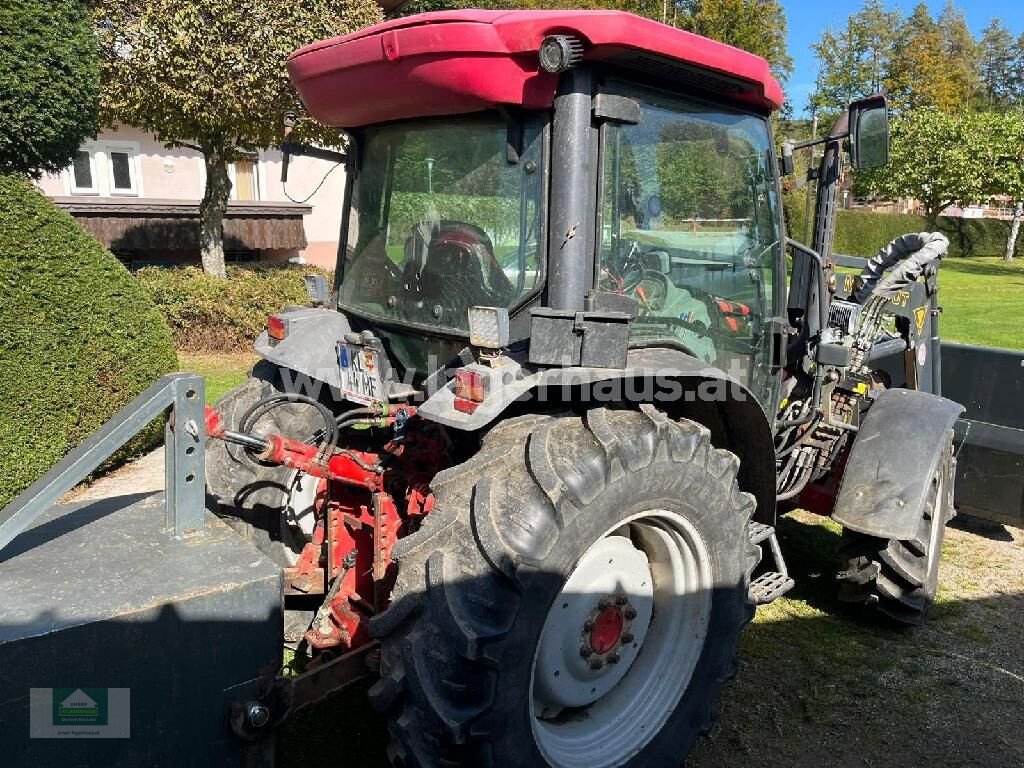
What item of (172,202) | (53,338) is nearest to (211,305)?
(53,338)

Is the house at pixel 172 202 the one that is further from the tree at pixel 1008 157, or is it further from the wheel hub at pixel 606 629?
the tree at pixel 1008 157

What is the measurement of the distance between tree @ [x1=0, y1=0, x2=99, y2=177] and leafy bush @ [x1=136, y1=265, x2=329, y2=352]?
3.36 meters

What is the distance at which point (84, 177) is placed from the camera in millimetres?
15406

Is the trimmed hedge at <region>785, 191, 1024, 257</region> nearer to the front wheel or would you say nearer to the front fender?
the front fender

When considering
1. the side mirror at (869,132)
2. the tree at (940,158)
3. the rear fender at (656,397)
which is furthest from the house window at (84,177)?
the tree at (940,158)

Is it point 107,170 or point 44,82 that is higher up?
point 107,170

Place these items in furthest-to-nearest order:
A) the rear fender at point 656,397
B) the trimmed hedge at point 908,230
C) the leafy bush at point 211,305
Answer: the trimmed hedge at point 908,230 < the leafy bush at point 211,305 < the rear fender at point 656,397

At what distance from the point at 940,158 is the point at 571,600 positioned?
29.9 meters

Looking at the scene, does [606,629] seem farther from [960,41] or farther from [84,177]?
[960,41]

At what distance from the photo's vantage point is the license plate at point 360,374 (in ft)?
10.2

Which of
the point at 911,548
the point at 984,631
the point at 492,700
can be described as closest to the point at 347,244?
the point at 492,700

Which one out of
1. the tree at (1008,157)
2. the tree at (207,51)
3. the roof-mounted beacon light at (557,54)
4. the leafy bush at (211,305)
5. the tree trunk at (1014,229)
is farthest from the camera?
the tree trunk at (1014,229)

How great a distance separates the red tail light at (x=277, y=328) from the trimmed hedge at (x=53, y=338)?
258 cm

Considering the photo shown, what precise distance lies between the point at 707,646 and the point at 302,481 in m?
1.85
